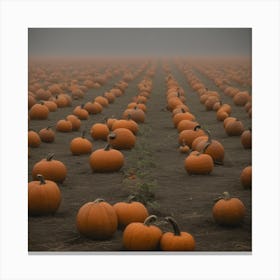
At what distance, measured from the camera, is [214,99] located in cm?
1802

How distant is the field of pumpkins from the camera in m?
7.90

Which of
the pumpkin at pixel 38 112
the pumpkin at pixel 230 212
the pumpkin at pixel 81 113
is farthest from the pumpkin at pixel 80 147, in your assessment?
the pumpkin at pixel 230 212

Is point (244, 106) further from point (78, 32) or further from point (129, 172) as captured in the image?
point (78, 32)

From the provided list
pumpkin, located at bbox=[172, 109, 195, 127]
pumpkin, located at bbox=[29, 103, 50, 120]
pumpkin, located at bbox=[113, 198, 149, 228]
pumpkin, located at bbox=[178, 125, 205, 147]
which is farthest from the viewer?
pumpkin, located at bbox=[29, 103, 50, 120]

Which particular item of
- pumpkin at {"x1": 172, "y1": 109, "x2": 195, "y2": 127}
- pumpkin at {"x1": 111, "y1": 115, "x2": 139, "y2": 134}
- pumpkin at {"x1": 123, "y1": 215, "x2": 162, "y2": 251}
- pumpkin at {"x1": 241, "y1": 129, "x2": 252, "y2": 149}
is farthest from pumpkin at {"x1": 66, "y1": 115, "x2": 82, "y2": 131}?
pumpkin at {"x1": 123, "y1": 215, "x2": 162, "y2": 251}

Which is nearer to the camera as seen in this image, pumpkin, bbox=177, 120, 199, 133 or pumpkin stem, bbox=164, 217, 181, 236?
pumpkin stem, bbox=164, 217, 181, 236

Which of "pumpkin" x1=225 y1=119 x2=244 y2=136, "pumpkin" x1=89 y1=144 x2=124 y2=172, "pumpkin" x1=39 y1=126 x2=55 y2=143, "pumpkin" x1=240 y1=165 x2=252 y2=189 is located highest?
"pumpkin" x1=225 y1=119 x2=244 y2=136

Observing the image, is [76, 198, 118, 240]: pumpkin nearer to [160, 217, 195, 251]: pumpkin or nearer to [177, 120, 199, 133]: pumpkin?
[160, 217, 195, 251]: pumpkin

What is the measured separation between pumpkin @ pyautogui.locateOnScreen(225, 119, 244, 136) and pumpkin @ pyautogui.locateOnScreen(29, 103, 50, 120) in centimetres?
402

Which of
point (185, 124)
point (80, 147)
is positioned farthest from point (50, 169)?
point (185, 124)

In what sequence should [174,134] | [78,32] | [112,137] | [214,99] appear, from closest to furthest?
[78,32] < [112,137] < [174,134] < [214,99]
